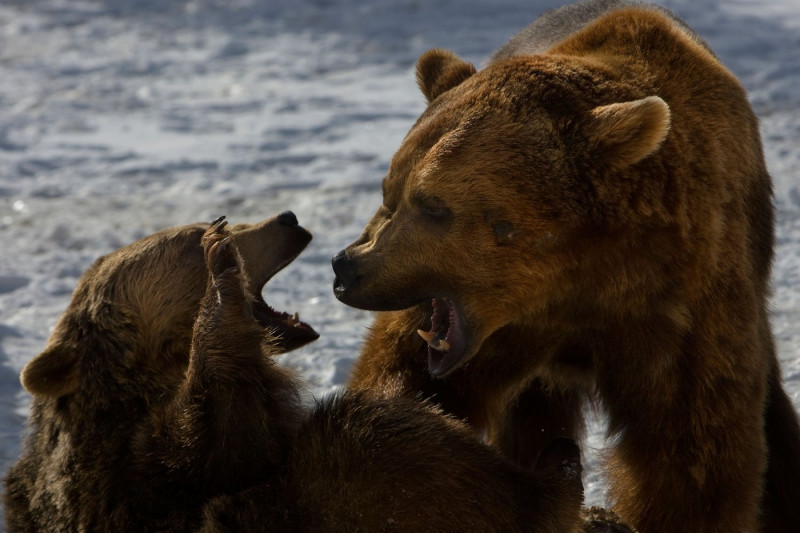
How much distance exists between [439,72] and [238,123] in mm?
5955

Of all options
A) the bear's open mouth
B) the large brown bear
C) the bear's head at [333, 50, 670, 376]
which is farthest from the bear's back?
the bear's open mouth

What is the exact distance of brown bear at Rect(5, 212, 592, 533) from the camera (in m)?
3.55

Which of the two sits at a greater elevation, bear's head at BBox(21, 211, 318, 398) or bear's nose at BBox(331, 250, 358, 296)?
bear's nose at BBox(331, 250, 358, 296)

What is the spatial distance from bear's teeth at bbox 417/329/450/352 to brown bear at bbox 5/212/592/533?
0.28 meters

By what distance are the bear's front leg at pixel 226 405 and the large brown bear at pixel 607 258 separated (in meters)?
0.39

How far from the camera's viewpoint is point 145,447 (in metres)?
3.76

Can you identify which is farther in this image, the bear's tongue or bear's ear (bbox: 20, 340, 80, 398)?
bear's ear (bbox: 20, 340, 80, 398)

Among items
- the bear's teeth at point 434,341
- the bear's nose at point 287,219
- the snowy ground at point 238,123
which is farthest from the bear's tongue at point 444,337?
the snowy ground at point 238,123

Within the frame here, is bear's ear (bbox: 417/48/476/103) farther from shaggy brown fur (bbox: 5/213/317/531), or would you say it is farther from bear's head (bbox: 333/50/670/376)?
shaggy brown fur (bbox: 5/213/317/531)

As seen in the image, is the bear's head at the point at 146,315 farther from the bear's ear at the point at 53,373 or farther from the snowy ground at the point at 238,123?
the snowy ground at the point at 238,123

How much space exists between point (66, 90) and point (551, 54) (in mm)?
8008

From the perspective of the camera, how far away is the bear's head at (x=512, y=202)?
3.39 metres

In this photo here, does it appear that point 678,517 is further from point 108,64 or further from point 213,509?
point 108,64

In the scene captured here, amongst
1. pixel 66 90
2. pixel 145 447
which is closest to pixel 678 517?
pixel 145 447
